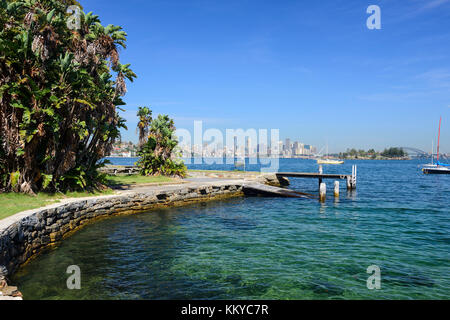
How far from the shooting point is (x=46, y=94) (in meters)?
15.2

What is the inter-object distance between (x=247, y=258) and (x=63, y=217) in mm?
9044

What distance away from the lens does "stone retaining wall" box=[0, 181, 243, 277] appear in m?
9.12

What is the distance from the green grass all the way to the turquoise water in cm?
213

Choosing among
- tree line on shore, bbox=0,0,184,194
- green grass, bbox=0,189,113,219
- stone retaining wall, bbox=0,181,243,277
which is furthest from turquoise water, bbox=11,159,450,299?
tree line on shore, bbox=0,0,184,194

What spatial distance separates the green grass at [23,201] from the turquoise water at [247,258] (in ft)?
6.98

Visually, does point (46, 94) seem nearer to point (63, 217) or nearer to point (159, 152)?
point (63, 217)

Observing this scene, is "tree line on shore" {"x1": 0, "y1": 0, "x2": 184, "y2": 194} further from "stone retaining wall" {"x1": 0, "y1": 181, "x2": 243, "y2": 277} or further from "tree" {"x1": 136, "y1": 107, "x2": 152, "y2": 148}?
"tree" {"x1": 136, "y1": 107, "x2": 152, "y2": 148}

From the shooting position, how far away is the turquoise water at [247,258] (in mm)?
8242

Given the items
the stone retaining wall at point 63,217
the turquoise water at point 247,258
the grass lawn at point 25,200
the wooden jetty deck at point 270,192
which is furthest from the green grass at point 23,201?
the wooden jetty deck at point 270,192

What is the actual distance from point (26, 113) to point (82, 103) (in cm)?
330

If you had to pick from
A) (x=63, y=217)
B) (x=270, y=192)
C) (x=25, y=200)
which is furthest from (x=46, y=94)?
(x=270, y=192)

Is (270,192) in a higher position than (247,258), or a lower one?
higher

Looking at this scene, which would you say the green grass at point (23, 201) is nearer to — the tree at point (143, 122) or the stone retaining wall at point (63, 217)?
the stone retaining wall at point (63, 217)
